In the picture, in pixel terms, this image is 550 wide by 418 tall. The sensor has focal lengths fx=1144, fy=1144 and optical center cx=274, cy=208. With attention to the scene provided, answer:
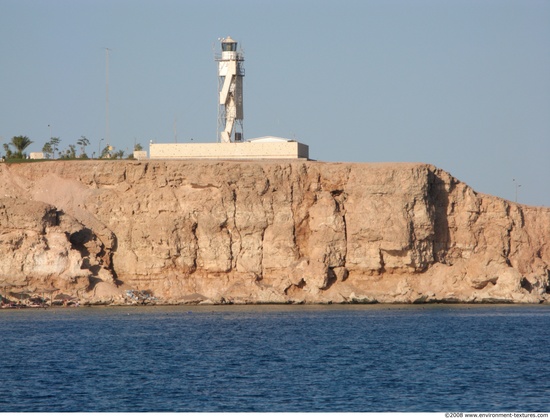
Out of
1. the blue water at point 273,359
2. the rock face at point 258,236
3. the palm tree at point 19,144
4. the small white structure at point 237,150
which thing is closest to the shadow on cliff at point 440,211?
the rock face at point 258,236

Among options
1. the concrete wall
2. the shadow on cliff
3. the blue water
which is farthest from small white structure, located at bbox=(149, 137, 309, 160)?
the blue water

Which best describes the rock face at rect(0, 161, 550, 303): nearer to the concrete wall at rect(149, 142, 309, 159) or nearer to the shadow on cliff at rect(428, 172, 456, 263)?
the shadow on cliff at rect(428, 172, 456, 263)

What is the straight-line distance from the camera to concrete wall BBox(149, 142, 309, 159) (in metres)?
80.8

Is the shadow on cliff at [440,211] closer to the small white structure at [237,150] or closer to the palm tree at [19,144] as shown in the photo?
the small white structure at [237,150]

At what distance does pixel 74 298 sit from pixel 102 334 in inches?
670

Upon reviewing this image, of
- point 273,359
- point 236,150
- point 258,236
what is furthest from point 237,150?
point 273,359

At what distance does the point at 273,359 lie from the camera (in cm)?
4541

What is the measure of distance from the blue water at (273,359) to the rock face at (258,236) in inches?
156

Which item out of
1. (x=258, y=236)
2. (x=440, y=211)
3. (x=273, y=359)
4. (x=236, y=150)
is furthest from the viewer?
(x=236, y=150)

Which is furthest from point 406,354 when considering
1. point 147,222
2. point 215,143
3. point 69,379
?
point 215,143

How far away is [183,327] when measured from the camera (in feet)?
190

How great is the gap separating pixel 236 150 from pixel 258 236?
848 centimetres

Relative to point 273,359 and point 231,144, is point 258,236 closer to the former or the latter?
point 231,144

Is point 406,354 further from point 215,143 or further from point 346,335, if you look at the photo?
point 215,143
